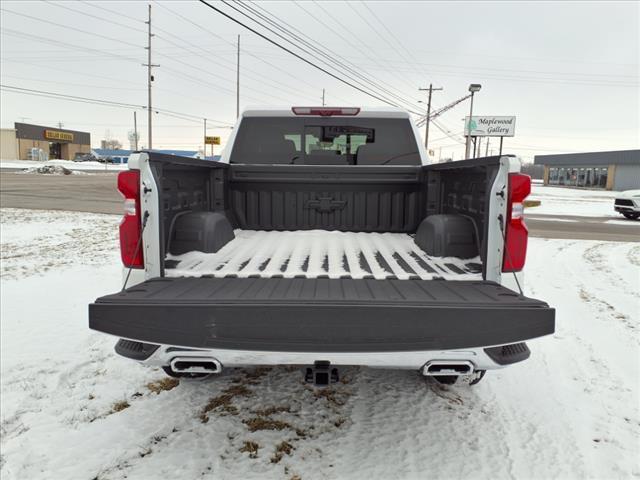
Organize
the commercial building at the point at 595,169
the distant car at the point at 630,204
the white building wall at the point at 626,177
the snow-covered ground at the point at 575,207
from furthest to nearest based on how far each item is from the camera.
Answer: the commercial building at the point at 595,169 < the white building wall at the point at 626,177 < the snow-covered ground at the point at 575,207 < the distant car at the point at 630,204

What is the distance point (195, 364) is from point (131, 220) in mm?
1014

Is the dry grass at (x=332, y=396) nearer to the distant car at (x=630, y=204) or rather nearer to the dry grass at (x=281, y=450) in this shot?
the dry grass at (x=281, y=450)

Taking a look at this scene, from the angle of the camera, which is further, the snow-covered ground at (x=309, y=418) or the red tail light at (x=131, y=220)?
the red tail light at (x=131, y=220)

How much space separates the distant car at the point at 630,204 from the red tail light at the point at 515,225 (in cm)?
1959

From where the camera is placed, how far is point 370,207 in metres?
4.54

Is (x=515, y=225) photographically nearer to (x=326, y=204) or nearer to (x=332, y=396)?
(x=332, y=396)

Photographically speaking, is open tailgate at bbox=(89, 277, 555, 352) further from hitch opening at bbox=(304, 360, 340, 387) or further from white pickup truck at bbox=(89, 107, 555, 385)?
hitch opening at bbox=(304, 360, 340, 387)

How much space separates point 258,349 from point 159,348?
1.83 ft

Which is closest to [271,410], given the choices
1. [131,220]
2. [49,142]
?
[131,220]

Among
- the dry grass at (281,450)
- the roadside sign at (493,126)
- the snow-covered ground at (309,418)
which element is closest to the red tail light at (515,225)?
the snow-covered ground at (309,418)

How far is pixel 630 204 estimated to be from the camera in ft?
61.7

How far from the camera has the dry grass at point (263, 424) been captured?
3057 millimetres

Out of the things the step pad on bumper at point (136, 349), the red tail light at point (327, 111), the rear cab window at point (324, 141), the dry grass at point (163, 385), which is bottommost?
the dry grass at point (163, 385)

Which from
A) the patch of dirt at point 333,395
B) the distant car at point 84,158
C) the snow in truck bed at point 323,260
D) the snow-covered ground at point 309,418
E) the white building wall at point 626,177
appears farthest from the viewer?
the distant car at point 84,158
